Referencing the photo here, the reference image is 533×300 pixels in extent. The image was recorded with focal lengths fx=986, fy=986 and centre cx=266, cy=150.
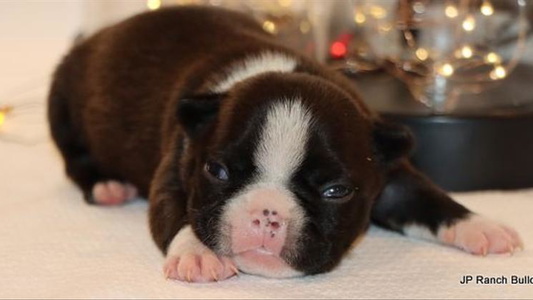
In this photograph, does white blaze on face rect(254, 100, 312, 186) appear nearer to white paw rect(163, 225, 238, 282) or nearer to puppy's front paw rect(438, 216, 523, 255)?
white paw rect(163, 225, 238, 282)

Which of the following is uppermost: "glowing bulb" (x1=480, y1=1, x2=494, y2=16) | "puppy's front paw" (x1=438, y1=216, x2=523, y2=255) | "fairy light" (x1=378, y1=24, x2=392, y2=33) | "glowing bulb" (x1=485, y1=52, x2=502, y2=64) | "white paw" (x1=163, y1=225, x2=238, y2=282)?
"glowing bulb" (x1=480, y1=1, x2=494, y2=16)

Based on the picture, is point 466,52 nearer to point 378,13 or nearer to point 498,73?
point 498,73

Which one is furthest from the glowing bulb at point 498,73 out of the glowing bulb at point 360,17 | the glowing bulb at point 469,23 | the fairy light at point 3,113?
the fairy light at point 3,113

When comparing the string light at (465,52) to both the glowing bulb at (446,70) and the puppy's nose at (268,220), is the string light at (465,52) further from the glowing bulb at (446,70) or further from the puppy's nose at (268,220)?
the puppy's nose at (268,220)

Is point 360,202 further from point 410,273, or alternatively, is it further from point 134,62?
point 134,62

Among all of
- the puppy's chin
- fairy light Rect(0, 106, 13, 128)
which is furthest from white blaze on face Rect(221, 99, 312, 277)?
fairy light Rect(0, 106, 13, 128)

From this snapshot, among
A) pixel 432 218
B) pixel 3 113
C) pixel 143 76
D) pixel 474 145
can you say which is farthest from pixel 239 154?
pixel 3 113

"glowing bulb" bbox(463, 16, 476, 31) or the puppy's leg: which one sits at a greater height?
"glowing bulb" bbox(463, 16, 476, 31)
